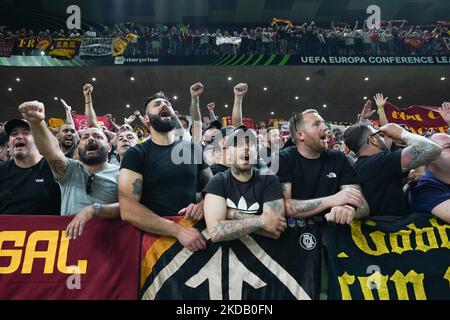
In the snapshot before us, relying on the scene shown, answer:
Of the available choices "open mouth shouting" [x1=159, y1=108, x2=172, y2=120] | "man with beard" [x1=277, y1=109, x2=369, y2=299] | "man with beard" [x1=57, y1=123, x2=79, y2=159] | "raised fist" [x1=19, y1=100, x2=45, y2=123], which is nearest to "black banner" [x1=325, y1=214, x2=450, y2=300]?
"man with beard" [x1=277, y1=109, x2=369, y2=299]

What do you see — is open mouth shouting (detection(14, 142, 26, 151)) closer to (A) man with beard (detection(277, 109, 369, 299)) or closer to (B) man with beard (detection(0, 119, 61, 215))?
(B) man with beard (detection(0, 119, 61, 215))

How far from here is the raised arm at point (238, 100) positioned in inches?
191

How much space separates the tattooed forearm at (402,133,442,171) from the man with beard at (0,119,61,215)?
346 cm

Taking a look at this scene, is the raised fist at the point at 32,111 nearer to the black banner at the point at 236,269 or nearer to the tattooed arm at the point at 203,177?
the black banner at the point at 236,269

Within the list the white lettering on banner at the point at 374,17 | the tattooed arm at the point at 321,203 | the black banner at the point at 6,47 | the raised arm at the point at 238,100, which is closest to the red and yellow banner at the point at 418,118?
the raised arm at the point at 238,100

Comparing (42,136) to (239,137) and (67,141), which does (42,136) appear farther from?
(67,141)

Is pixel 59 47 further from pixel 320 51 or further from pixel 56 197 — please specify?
pixel 56 197

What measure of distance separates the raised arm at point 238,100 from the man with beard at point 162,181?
1.61 meters

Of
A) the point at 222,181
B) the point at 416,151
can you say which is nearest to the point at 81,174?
the point at 222,181

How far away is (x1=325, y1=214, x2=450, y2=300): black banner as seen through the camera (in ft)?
8.71

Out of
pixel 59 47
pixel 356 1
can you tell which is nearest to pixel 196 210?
pixel 59 47
